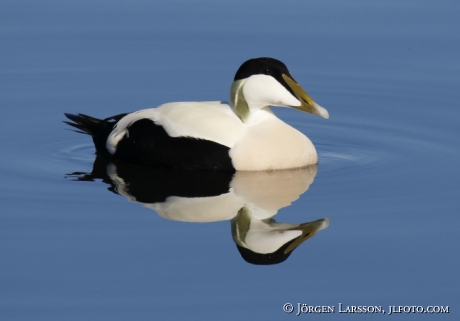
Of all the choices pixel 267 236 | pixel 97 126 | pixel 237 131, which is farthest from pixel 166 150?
pixel 267 236

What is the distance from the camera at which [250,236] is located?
755 cm

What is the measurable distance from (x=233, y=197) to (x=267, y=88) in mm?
1101

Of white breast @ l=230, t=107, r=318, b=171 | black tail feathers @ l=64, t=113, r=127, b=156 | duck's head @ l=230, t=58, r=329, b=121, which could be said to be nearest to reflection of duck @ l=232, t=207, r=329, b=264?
white breast @ l=230, t=107, r=318, b=171

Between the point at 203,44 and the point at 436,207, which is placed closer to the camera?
the point at 436,207

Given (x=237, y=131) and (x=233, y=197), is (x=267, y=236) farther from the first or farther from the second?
(x=237, y=131)

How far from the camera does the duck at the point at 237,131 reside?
29.2ft

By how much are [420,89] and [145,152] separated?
339cm

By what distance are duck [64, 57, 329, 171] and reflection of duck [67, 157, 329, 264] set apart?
0.09 meters

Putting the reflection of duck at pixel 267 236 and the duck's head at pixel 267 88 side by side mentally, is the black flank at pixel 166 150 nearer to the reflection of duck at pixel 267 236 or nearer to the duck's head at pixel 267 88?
the duck's head at pixel 267 88

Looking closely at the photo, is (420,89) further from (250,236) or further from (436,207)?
(250,236)

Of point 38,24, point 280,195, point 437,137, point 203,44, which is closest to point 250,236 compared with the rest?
point 280,195

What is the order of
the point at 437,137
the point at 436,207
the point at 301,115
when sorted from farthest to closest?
the point at 301,115, the point at 437,137, the point at 436,207

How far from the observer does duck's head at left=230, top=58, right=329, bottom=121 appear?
9.01m

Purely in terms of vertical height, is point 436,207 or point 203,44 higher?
point 203,44
